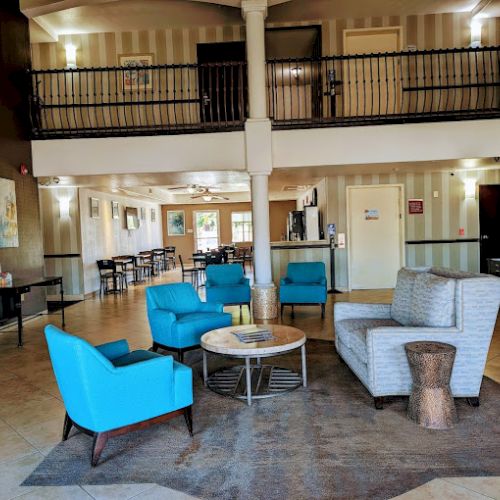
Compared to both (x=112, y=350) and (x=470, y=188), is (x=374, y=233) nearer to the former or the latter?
(x=470, y=188)

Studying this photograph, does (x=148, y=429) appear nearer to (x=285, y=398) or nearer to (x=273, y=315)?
(x=285, y=398)

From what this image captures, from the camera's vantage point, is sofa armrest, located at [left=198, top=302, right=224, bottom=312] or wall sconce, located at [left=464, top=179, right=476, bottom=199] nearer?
sofa armrest, located at [left=198, top=302, right=224, bottom=312]

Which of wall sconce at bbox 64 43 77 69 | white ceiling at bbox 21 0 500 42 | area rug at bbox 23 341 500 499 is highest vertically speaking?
white ceiling at bbox 21 0 500 42

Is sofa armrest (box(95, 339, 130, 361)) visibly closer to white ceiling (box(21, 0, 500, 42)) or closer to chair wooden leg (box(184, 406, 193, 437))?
chair wooden leg (box(184, 406, 193, 437))

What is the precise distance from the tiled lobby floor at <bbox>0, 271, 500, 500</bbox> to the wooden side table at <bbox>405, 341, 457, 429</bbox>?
630 mm

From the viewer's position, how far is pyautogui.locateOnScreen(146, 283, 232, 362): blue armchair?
430 centimetres

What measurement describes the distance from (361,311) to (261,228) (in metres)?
2.71

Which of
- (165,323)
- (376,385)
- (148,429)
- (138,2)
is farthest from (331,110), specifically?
(148,429)

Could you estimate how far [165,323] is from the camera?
4.40m

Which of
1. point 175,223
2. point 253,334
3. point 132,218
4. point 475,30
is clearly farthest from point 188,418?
point 175,223

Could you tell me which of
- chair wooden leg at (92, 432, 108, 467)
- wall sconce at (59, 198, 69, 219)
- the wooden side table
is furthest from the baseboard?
the wooden side table

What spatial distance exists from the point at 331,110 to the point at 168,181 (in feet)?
10.3

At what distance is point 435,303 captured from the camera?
10.9ft

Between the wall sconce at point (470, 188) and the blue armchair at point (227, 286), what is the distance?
487 centimetres
